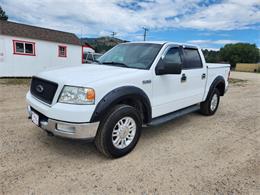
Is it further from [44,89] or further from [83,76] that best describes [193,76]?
[44,89]

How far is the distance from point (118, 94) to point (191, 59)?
243 cm

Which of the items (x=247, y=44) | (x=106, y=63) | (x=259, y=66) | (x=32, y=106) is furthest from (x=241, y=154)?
(x=247, y=44)

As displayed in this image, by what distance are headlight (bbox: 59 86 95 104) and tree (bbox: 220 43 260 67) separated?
72295 mm

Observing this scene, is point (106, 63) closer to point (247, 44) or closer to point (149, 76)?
point (149, 76)

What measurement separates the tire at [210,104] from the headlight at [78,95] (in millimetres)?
3666

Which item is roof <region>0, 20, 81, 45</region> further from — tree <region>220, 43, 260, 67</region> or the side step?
tree <region>220, 43, 260, 67</region>

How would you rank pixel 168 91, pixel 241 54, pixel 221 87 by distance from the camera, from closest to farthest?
1. pixel 168 91
2. pixel 221 87
3. pixel 241 54

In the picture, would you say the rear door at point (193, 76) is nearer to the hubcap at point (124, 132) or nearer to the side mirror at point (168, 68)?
the side mirror at point (168, 68)

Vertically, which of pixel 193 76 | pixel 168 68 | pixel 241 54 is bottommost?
pixel 193 76

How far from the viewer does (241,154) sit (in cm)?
337

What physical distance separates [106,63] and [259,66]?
175ft

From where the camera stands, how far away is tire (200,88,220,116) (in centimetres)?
518

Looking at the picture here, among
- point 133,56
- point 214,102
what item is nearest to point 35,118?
point 133,56

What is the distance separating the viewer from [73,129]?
2.56 meters
